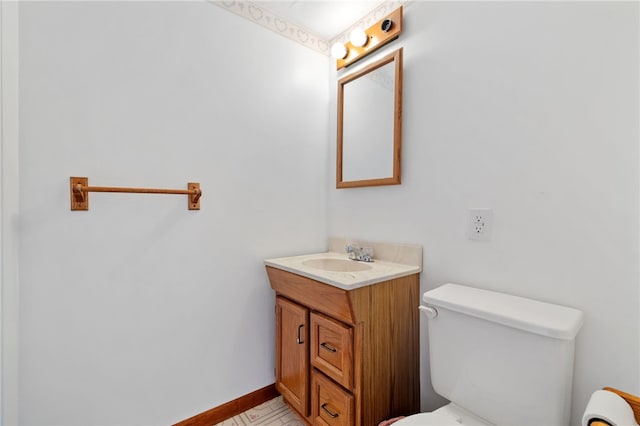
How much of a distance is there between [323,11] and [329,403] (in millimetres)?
1995

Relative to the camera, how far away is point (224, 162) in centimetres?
148

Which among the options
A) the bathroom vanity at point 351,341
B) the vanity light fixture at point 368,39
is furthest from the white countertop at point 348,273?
the vanity light fixture at point 368,39

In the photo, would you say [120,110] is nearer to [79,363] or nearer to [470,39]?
[79,363]

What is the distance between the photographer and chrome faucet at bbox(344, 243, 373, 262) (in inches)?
60.3

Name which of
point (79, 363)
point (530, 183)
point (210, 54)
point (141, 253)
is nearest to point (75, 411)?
point (79, 363)

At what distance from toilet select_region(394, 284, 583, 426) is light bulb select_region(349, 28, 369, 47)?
1337mm

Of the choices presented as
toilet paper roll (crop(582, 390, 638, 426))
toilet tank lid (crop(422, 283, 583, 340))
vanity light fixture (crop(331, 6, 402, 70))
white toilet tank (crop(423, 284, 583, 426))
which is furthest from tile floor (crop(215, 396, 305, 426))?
vanity light fixture (crop(331, 6, 402, 70))

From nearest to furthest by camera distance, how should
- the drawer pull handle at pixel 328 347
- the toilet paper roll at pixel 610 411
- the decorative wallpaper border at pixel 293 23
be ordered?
1. the toilet paper roll at pixel 610 411
2. the drawer pull handle at pixel 328 347
3. the decorative wallpaper border at pixel 293 23

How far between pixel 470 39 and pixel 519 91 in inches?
13.1

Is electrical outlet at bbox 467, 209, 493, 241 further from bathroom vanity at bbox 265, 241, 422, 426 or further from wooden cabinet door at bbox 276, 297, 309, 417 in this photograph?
wooden cabinet door at bbox 276, 297, 309, 417

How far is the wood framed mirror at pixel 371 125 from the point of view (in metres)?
1.45

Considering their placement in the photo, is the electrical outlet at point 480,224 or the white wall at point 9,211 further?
the electrical outlet at point 480,224

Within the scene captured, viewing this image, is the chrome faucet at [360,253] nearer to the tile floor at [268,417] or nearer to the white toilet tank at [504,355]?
the white toilet tank at [504,355]

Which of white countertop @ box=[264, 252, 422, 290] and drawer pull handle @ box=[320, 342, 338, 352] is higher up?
white countertop @ box=[264, 252, 422, 290]
